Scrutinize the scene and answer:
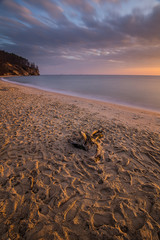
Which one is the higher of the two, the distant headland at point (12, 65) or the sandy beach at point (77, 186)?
the distant headland at point (12, 65)

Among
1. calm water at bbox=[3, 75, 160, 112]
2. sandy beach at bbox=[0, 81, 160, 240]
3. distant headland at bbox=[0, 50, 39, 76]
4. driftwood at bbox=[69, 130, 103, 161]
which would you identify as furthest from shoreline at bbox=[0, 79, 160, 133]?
distant headland at bbox=[0, 50, 39, 76]

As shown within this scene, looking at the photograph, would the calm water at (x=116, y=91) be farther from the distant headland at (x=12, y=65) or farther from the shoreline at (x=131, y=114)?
the distant headland at (x=12, y=65)

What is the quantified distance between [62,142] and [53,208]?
245 centimetres

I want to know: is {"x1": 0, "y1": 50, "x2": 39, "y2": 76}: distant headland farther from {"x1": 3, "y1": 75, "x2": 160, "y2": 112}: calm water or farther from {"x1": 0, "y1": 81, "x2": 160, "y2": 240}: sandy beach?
{"x1": 0, "y1": 81, "x2": 160, "y2": 240}: sandy beach

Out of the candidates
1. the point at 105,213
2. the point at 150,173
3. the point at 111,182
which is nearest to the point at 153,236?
the point at 105,213

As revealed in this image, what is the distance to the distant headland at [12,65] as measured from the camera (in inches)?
2830

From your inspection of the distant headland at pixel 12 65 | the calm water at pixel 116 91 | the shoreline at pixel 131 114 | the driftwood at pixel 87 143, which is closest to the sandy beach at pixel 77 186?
the driftwood at pixel 87 143

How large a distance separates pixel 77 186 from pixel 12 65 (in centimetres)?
11138

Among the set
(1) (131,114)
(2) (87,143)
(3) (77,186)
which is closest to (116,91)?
(1) (131,114)

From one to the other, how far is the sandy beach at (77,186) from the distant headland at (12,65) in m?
79.2

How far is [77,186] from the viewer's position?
9.21 ft

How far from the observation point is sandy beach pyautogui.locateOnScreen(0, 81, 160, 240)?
2033 millimetres

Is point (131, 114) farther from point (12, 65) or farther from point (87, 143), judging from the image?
point (12, 65)

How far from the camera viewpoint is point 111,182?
9.66ft
